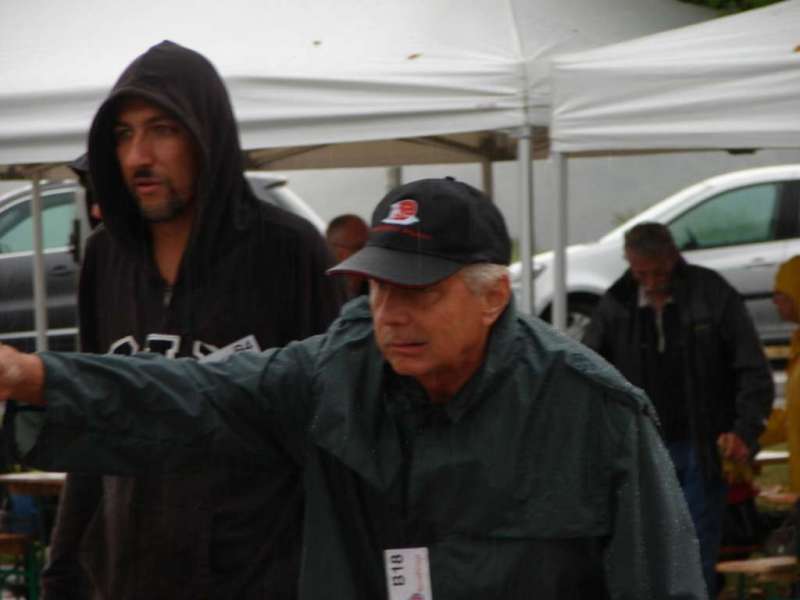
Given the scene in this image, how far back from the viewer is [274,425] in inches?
118

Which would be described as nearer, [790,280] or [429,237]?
[429,237]

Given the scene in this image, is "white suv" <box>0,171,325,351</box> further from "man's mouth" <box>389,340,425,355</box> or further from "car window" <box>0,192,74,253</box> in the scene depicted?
"man's mouth" <box>389,340,425,355</box>

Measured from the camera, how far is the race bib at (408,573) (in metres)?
2.83

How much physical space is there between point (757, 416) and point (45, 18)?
353 cm

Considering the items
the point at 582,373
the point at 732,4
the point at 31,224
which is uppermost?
the point at 732,4

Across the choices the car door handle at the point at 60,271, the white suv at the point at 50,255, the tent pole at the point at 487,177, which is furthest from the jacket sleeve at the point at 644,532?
the car door handle at the point at 60,271

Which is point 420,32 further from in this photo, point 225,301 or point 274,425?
point 274,425

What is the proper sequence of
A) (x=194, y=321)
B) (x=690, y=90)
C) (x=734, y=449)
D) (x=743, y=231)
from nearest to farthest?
(x=194, y=321) → (x=690, y=90) → (x=734, y=449) → (x=743, y=231)

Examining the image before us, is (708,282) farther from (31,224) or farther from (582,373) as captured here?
(31,224)

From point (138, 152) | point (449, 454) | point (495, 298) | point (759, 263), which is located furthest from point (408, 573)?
point (759, 263)

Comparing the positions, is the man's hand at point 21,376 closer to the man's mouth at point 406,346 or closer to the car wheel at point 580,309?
the man's mouth at point 406,346

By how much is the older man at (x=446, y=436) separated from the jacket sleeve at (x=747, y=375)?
15.8 feet

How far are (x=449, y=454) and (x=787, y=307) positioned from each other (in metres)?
5.30

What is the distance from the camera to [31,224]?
11.9 meters
